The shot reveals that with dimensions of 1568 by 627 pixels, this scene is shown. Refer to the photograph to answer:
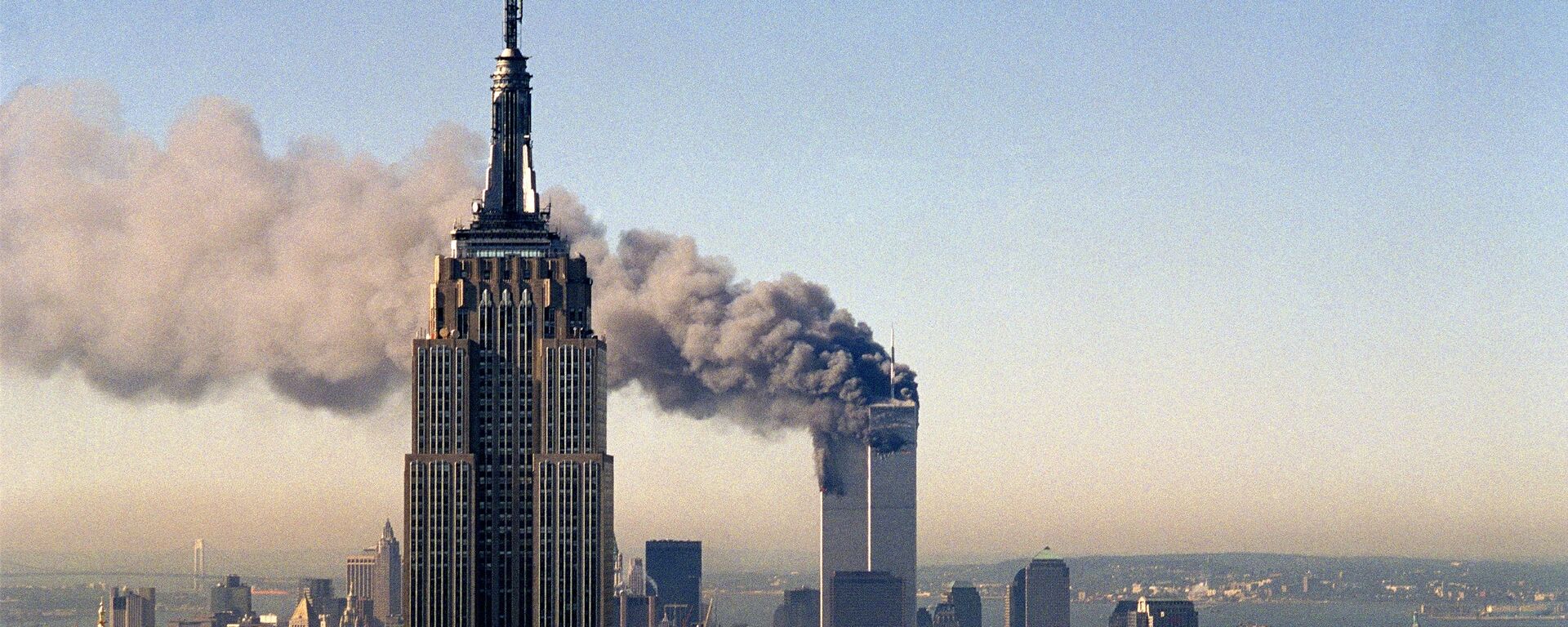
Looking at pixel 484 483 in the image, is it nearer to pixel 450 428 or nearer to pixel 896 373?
pixel 450 428

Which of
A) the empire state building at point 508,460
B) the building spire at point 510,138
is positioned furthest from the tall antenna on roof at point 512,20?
the empire state building at point 508,460

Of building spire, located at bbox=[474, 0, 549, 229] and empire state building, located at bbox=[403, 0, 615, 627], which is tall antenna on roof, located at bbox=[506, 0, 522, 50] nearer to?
building spire, located at bbox=[474, 0, 549, 229]

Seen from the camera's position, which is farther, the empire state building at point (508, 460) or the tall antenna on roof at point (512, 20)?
the tall antenna on roof at point (512, 20)

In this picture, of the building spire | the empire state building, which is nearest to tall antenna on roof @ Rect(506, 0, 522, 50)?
the building spire

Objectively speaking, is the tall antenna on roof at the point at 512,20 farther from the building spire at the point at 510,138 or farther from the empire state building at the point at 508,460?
the empire state building at the point at 508,460

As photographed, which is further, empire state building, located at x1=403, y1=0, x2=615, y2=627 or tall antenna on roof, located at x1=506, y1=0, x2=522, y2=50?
tall antenna on roof, located at x1=506, y1=0, x2=522, y2=50

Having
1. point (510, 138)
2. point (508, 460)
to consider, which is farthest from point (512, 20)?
point (508, 460)

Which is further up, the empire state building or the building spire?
the building spire

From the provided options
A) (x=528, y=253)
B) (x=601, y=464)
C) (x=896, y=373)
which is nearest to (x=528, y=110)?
(x=528, y=253)
